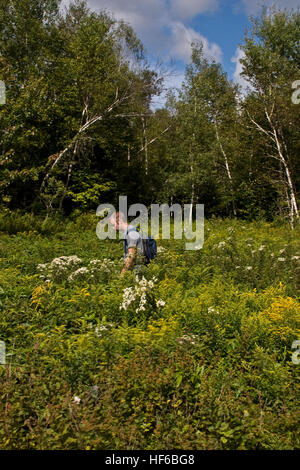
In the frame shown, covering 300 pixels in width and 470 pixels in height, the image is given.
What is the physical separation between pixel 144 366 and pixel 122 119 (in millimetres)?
20670

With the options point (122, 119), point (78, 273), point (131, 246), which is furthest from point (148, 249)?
point (122, 119)

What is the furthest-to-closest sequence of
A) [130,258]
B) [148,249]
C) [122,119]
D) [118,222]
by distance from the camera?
[122,119] < [148,249] < [118,222] < [130,258]

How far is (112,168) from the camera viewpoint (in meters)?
23.1

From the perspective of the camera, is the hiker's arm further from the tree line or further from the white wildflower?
the tree line

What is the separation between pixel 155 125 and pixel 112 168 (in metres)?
6.35

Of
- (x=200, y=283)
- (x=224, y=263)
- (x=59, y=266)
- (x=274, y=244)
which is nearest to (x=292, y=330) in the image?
(x=200, y=283)

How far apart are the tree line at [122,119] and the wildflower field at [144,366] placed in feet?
33.8

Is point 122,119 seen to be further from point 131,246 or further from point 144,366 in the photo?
point 144,366

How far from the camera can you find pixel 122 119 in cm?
2206

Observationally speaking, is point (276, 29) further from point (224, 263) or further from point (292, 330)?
point (292, 330)

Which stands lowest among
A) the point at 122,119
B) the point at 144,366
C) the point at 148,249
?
the point at 144,366

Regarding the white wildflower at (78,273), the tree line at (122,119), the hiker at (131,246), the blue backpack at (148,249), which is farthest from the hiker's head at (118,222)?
the tree line at (122,119)

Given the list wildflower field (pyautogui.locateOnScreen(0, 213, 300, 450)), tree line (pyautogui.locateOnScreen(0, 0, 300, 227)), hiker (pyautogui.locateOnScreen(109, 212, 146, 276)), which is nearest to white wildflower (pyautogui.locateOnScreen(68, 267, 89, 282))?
wildflower field (pyautogui.locateOnScreen(0, 213, 300, 450))

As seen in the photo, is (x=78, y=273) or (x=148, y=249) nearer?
(x=78, y=273)
